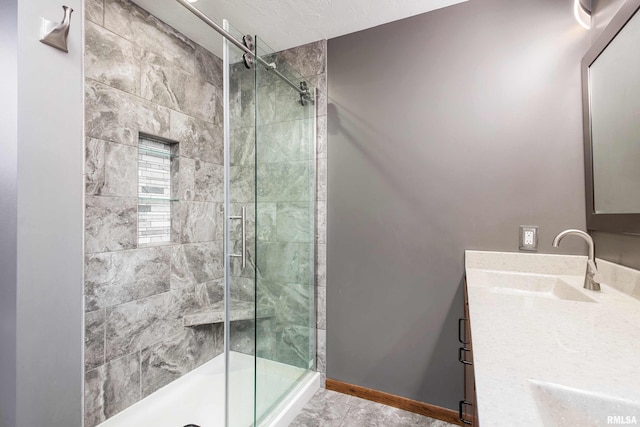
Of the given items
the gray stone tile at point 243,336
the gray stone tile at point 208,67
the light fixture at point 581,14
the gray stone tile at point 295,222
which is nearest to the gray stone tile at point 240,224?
the gray stone tile at point 295,222

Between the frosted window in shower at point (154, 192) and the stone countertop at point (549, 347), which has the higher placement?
the frosted window in shower at point (154, 192)

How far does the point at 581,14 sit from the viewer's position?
149cm

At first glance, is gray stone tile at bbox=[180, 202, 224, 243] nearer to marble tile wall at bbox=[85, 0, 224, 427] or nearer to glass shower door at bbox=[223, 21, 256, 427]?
marble tile wall at bbox=[85, 0, 224, 427]

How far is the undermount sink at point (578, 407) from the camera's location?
494 millimetres

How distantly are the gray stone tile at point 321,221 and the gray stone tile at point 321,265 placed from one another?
0.06 meters

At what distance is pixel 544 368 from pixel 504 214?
1.23m

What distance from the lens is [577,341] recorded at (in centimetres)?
73

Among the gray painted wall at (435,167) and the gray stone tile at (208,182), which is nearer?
the gray painted wall at (435,167)

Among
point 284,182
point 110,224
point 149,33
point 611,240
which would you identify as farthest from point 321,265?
point 149,33

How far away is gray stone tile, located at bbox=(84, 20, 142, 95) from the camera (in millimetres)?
1570

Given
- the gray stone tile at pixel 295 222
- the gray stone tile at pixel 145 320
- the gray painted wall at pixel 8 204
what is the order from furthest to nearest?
1. the gray stone tile at pixel 295 222
2. the gray stone tile at pixel 145 320
3. the gray painted wall at pixel 8 204

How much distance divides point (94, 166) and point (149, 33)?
1.00 metres

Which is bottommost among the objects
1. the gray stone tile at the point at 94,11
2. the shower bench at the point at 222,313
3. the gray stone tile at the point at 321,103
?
the shower bench at the point at 222,313

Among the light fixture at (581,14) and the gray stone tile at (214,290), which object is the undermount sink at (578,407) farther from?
the gray stone tile at (214,290)
